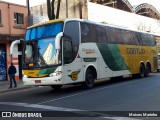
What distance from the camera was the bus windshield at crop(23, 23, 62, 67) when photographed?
14430 mm

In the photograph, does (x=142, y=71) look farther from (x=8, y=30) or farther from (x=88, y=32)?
(x=8, y=30)

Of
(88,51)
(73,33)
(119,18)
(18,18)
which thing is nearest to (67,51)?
(73,33)

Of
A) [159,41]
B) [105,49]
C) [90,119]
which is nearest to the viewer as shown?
[90,119]

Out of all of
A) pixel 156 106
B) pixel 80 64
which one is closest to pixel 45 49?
pixel 80 64

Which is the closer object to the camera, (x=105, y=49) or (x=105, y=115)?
(x=105, y=115)

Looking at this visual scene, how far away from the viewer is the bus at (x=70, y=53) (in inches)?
566

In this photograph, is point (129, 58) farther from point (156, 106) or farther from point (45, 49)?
point (156, 106)

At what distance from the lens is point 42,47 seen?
14.7 metres

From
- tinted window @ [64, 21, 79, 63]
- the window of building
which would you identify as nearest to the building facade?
the window of building

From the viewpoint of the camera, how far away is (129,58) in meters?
21.2

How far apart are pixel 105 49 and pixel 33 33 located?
15.0ft

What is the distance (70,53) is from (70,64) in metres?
0.51

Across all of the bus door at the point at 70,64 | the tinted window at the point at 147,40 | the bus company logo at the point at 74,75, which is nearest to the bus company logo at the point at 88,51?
the bus door at the point at 70,64

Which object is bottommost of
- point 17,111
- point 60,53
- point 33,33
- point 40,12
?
point 17,111
